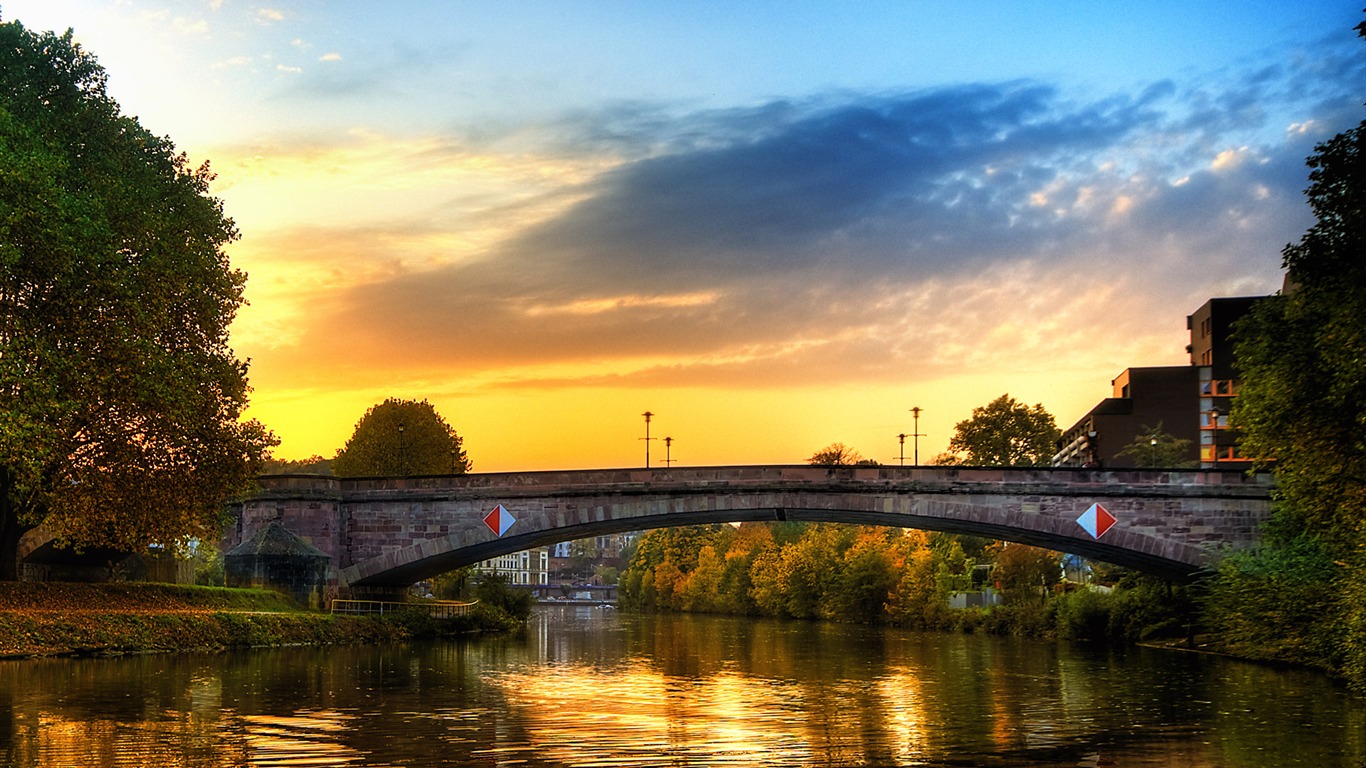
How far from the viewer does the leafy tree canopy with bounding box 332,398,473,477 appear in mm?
89812

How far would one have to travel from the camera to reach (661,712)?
24359 millimetres

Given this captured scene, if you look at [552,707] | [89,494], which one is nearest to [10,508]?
[89,494]

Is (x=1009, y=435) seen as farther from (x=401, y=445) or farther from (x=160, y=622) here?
(x=160, y=622)

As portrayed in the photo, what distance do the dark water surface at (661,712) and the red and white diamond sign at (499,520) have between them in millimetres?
14801

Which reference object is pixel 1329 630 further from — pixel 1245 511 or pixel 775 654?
pixel 775 654

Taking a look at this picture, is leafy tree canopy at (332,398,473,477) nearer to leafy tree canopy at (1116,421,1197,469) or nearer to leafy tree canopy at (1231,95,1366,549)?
leafy tree canopy at (1116,421,1197,469)

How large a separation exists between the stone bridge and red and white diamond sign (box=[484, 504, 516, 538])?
10 cm

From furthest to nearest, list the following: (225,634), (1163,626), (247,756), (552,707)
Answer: (1163,626)
(225,634)
(552,707)
(247,756)

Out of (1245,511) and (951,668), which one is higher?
(1245,511)

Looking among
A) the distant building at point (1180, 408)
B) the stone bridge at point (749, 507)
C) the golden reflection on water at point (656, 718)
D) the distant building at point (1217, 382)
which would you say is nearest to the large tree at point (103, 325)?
the golden reflection on water at point (656, 718)

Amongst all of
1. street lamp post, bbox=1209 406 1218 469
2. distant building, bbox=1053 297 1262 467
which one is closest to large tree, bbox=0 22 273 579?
distant building, bbox=1053 297 1262 467

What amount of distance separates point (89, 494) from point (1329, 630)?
3533 cm

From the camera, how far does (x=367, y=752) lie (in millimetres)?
17656

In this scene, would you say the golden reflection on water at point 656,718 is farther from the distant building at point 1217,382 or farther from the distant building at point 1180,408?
the distant building at point 1217,382
